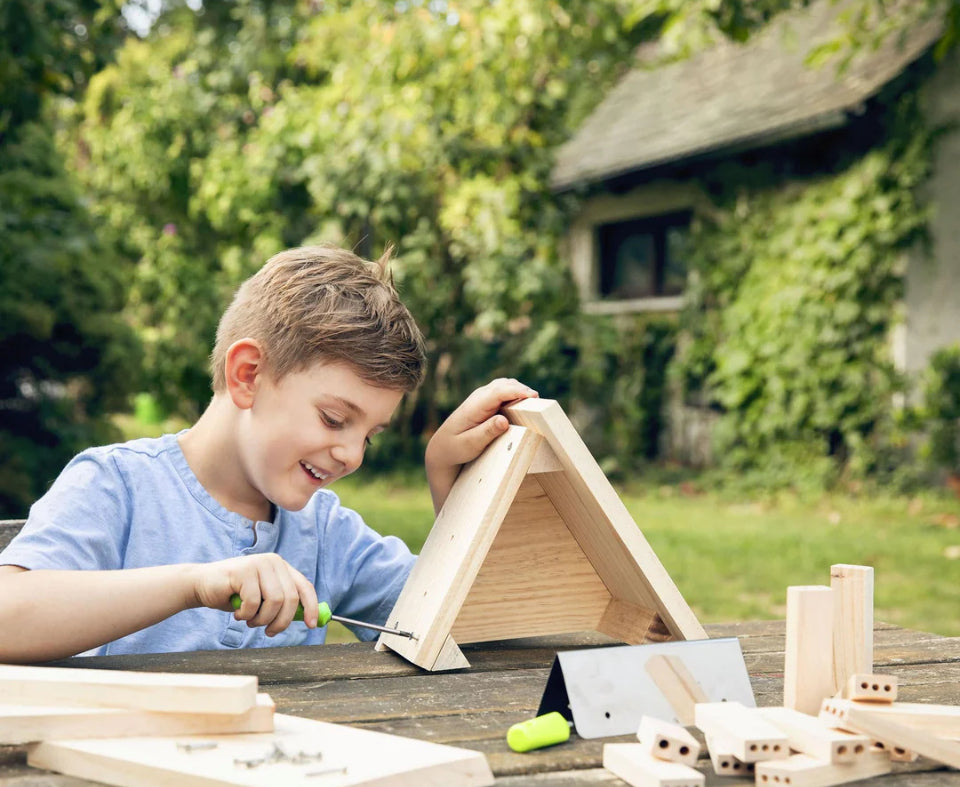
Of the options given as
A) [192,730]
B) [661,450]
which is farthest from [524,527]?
[661,450]

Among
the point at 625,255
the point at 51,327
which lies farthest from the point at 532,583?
the point at 625,255

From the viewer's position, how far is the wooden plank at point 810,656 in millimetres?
1308

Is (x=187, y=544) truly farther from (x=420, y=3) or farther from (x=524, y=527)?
(x=420, y=3)

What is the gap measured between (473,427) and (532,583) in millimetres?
275

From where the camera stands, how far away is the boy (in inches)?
69.8

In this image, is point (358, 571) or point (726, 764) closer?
point (726, 764)

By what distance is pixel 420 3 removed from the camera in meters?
9.81

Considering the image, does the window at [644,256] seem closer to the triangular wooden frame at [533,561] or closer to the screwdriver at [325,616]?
the triangular wooden frame at [533,561]

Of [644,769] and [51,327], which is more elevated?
[51,327]

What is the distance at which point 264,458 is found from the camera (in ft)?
6.22

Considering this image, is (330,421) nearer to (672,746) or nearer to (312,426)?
(312,426)

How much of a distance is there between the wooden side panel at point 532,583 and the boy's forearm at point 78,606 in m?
0.47

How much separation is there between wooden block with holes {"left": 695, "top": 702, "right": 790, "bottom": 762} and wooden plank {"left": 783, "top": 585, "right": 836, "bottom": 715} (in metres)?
0.15

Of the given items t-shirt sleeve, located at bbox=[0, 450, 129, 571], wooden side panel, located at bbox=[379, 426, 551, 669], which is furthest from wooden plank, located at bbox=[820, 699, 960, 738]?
t-shirt sleeve, located at bbox=[0, 450, 129, 571]
